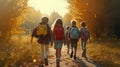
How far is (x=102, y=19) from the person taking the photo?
3650 centimetres

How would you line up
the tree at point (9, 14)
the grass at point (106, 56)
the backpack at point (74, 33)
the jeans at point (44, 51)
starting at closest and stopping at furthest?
the jeans at point (44, 51), the grass at point (106, 56), the backpack at point (74, 33), the tree at point (9, 14)

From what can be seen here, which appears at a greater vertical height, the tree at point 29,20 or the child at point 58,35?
the tree at point 29,20

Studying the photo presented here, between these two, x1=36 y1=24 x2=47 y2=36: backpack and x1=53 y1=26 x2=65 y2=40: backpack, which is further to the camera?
x1=53 y1=26 x2=65 y2=40: backpack

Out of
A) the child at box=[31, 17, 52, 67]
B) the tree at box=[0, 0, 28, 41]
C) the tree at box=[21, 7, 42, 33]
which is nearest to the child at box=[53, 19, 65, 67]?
the child at box=[31, 17, 52, 67]

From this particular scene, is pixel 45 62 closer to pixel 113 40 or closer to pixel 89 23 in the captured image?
pixel 113 40

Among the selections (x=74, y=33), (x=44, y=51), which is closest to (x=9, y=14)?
(x=74, y=33)

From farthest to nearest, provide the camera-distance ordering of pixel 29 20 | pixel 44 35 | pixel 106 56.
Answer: pixel 29 20
pixel 106 56
pixel 44 35

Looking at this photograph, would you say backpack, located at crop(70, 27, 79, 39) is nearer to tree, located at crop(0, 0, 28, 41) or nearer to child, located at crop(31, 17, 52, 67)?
child, located at crop(31, 17, 52, 67)

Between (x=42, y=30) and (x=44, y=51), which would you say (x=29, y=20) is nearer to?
(x=44, y=51)

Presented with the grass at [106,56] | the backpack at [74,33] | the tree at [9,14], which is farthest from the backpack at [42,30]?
the tree at [9,14]

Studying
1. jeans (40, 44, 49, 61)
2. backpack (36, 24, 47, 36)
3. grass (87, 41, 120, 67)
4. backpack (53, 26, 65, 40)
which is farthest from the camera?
grass (87, 41, 120, 67)

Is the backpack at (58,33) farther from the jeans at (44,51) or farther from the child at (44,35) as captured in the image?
the jeans at (44,51)

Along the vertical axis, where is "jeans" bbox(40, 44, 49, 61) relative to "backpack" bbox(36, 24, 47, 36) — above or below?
below

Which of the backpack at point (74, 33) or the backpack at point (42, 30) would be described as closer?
the backpack at point (42, 30)
